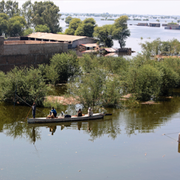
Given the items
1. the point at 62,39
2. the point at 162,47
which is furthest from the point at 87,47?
the point at 162,47

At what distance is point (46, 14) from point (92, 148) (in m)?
97.1

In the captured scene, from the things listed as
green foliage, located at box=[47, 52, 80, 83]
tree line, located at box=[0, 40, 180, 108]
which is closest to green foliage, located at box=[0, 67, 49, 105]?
tree line, located at box=[0, 40, 180, 108]

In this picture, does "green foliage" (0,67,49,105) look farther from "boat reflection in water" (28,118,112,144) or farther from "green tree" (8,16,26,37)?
"green tree" (8,16,26,37)

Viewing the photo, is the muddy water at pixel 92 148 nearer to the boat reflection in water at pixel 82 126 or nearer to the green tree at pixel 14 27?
the boat reflection in water at pixel 82 126

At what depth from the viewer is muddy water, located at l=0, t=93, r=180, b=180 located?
48.7 feet

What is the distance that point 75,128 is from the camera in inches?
870

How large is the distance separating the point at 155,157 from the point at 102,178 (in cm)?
412

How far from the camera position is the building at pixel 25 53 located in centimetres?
3531

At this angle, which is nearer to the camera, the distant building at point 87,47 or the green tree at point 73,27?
the distant building at point 87,47

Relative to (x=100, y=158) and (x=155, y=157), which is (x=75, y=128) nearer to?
(x=100, y=158)

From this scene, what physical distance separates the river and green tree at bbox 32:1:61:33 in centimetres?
8736

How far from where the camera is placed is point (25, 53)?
37312mm

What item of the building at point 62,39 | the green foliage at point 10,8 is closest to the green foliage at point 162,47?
the building at point 62,39

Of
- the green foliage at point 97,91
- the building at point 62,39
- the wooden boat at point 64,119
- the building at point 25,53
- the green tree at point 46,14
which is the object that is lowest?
the wooden boat at point 64,119
